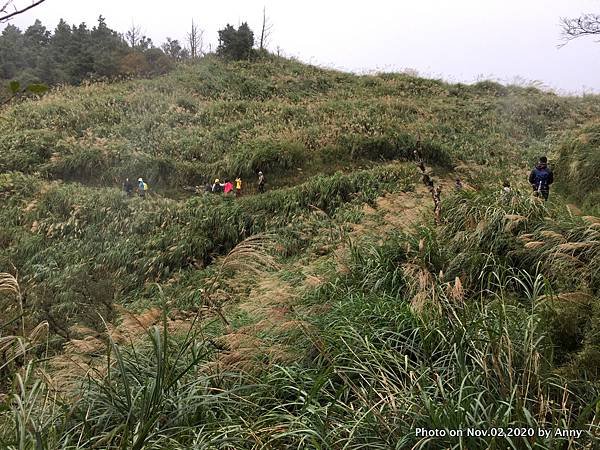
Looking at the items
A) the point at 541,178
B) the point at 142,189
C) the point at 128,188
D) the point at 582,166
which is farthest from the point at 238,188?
the point at 582,166

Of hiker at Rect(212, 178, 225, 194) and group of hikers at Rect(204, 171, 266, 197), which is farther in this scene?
hiker at Rect(212, 178, 225, 194)

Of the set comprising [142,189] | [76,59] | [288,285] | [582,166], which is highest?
→ [76,59]

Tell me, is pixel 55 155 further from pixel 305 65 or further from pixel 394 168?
pixel 305 65

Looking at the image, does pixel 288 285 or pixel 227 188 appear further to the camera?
pixel 227 188

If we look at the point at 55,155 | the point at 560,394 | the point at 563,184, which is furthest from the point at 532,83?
the point at 560,394

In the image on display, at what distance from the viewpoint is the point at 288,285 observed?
5.12 metres

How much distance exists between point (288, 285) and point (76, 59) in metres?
27.0

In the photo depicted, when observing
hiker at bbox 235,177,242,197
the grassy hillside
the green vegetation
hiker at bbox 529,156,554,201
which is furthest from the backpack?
hiker at bbox 235,177,242,197

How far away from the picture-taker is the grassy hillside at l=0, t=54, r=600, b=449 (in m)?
2.48

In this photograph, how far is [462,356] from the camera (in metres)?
2.73

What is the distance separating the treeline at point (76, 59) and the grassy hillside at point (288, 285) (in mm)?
8274

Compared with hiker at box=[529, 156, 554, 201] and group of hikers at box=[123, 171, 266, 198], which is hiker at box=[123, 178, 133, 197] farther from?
hiker at box=[529, 156, 554, 201]

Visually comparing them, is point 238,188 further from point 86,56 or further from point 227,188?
point 86,56

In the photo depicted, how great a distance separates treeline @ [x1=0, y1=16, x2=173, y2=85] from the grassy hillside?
8.27m
